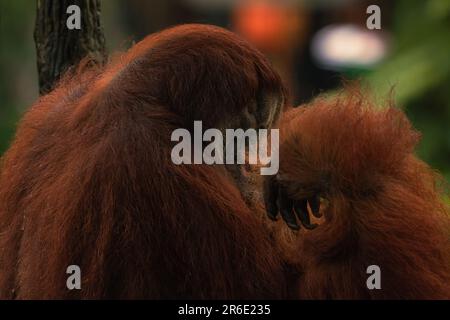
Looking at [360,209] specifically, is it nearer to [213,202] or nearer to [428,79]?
[213,202]

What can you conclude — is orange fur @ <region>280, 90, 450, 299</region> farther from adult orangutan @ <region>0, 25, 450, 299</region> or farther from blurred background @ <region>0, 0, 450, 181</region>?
blurred background @ <region>0, 0, 450, 181</region>

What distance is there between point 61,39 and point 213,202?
1.17m

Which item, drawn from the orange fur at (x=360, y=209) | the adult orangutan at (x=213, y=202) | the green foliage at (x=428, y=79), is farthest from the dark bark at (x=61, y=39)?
the green foliage at (x=428, y=79)

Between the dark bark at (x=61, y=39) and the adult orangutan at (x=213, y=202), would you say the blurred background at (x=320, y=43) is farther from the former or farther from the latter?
the adult orangutan at (x=213, y=202)

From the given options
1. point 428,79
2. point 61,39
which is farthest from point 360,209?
point 428,79

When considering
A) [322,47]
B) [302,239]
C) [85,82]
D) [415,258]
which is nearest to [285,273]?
[302,239]

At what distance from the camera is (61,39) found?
364 cm

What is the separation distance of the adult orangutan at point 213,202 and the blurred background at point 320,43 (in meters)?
0.47

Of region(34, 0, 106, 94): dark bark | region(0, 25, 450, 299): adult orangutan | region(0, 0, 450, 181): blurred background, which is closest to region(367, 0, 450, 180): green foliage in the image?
region(0, 0, 450, 181): blurred background

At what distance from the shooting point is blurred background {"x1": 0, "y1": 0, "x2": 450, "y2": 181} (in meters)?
7.10

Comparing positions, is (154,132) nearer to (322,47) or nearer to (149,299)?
(149,299)

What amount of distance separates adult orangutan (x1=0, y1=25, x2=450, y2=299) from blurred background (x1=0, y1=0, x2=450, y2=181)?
474mm

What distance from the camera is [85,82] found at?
321cm

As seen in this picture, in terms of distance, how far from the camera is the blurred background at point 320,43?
7.10 m
